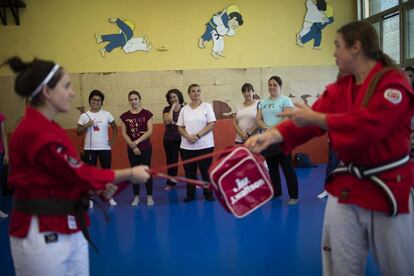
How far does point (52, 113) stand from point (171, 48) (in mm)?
5552

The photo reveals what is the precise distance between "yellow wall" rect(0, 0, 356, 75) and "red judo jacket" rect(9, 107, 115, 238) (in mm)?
5525

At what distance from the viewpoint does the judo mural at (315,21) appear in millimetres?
7383

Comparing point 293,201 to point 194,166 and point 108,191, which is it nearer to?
point 194,166

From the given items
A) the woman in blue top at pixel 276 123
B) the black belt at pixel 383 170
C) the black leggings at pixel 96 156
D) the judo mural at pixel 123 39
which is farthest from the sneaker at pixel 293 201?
the judo mural at pixel 123 39

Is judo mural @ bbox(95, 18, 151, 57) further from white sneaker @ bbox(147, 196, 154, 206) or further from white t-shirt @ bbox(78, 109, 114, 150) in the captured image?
white sneaker @ bbox(147, 196, 154, 206)

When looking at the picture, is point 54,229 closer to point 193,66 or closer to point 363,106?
point 363,106

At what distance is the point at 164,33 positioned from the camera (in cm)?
701

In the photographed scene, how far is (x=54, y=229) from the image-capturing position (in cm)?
162

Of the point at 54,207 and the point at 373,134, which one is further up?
the point at 373,134

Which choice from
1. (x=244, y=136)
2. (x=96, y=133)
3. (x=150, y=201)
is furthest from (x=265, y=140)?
(x=96, y=133)

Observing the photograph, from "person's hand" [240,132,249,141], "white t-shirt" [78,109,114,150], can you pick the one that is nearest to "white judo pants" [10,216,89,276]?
"white t-shirt" [78,109,114,150]

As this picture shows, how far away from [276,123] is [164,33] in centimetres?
332

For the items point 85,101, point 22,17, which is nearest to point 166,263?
point 85,101

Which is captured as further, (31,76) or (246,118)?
(246,118)
